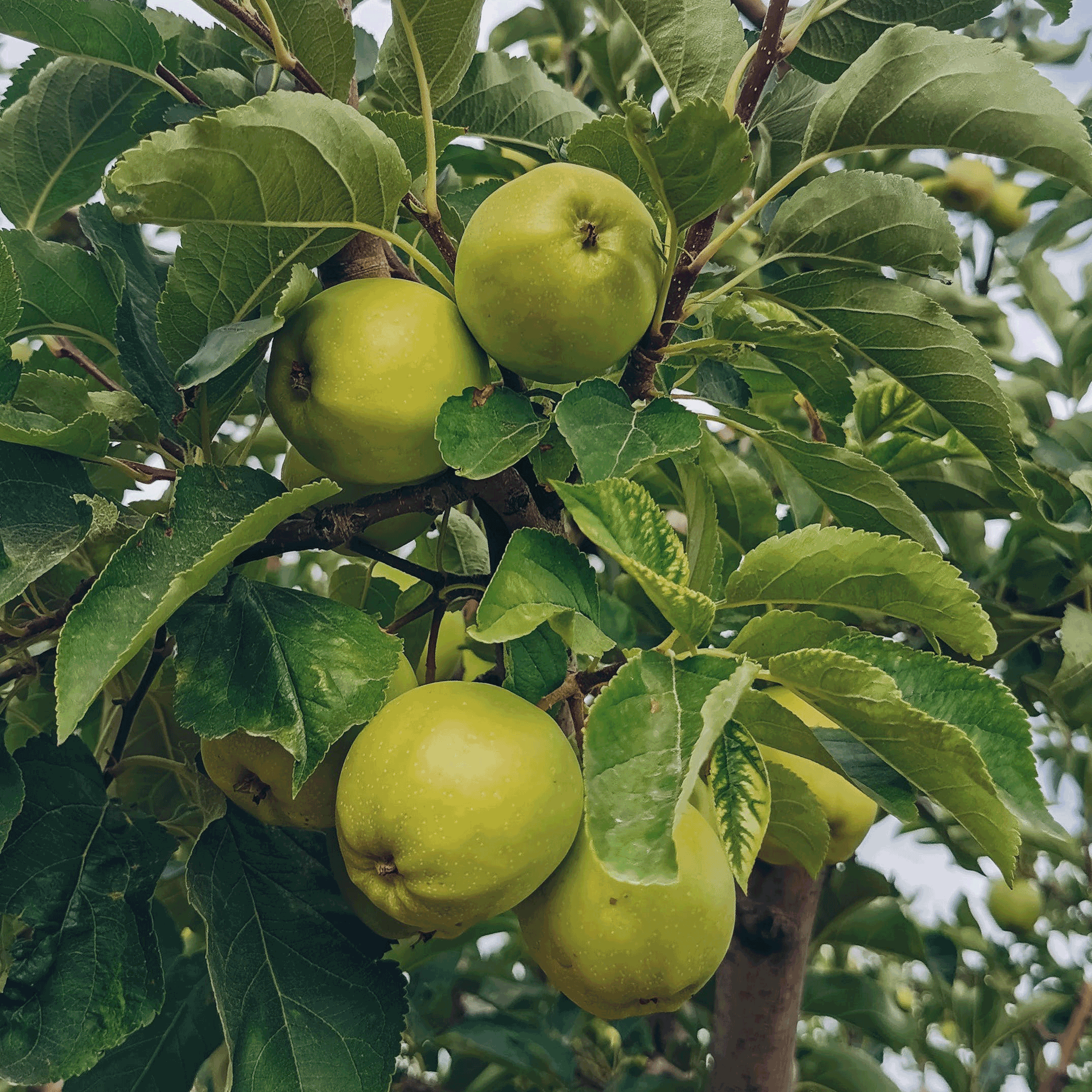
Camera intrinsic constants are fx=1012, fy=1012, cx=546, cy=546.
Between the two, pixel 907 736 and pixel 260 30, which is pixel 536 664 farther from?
pixel 260 30

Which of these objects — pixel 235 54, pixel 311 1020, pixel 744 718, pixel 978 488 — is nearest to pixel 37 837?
pixel 311 1020

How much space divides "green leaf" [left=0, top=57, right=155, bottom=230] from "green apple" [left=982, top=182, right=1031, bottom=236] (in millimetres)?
1762

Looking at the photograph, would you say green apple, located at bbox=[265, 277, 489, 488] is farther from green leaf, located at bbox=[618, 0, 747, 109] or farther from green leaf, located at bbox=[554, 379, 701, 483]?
green leaf, located at bbox=[618, 0, 747, 109]

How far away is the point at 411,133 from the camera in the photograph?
81 centimetres

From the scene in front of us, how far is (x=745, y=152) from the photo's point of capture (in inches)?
26.0

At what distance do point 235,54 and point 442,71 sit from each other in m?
0.40

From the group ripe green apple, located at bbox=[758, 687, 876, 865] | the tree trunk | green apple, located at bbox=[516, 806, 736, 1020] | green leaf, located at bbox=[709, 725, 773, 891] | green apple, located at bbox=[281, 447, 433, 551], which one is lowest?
the tree trunk

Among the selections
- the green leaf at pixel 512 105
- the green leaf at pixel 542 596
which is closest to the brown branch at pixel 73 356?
the green leaf at pixel 512 105

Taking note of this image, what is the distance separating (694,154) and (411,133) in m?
0.27

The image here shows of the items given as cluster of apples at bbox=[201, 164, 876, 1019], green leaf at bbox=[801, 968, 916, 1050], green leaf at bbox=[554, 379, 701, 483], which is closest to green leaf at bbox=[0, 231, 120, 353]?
cluster of apples at bbox=[201, 164, 876, 1019]

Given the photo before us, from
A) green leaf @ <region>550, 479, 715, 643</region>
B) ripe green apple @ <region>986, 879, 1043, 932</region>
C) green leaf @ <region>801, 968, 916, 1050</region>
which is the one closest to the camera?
green leaf @ <region>550, 479, 715, 643</region>

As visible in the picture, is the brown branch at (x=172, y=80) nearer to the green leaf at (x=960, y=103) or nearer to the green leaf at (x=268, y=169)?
the green leaf at (x=268, y=169)

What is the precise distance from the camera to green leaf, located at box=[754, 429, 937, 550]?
781 mm

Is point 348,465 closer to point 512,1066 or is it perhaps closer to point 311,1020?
point 311,1020
